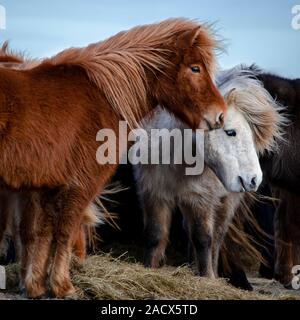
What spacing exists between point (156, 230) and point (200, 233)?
0.41 m

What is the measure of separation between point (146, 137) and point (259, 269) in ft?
8.01

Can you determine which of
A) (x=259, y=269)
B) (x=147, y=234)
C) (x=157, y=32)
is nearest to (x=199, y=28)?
(x=157, y=32)

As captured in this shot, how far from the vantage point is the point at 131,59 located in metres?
5.98

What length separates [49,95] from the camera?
555 centimetres

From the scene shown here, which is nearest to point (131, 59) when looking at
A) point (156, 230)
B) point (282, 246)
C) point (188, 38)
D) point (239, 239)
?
point (188, 38)

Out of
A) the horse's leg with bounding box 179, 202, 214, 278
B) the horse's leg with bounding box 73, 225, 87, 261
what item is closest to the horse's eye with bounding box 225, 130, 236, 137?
the horse's leg with bounding box 179, 202, 214, 278

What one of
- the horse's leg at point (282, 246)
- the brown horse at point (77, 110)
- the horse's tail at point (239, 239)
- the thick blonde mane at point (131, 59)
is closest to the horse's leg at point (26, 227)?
the brown horse at point (77, 110)

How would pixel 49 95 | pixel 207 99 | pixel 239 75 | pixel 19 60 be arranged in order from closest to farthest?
pixel 49 95, pixel 207 99, pixel 19 60, pixel 239 75

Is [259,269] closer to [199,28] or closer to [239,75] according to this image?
[239,75]

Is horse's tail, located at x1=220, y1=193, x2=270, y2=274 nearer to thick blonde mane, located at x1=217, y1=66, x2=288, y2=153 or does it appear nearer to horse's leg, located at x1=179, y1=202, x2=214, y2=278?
horse's leg, located at x1=179, y1=202, x2=214, y2=278

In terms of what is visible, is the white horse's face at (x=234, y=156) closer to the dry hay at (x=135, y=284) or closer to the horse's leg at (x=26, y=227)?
the dry hay at (x=135, y=284)

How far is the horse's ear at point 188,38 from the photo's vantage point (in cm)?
603

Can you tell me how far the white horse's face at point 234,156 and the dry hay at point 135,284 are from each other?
2.89ft

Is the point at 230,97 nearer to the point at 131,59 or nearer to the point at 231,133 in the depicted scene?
the point at 231,133
